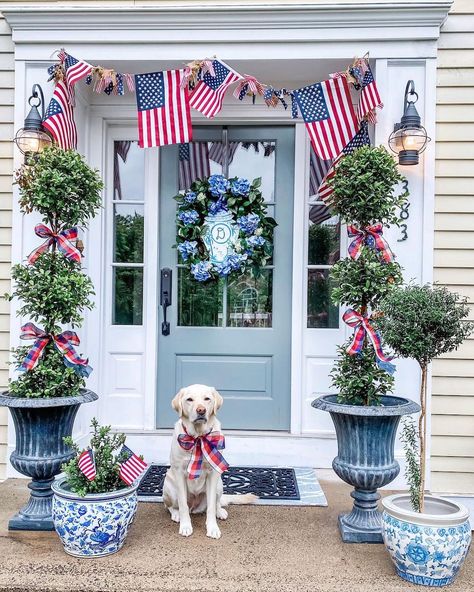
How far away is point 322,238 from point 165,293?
46.4 inches

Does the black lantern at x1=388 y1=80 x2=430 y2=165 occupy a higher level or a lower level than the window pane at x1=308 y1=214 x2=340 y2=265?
→ higher

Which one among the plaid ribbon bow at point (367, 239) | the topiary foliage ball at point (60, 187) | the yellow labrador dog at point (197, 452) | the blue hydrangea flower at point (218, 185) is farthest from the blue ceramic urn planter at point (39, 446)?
the blue hydrangea flower at point (218, 185)

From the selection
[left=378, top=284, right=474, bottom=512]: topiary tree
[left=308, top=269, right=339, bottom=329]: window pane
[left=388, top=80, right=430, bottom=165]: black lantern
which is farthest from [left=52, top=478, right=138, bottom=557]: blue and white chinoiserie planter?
[left=388, top=80, right=430, bottom=165]: black lantern

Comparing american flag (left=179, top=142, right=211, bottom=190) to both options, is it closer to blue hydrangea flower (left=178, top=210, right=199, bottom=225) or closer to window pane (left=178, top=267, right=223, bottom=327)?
blue hydrangea flower (left=178, top=210, right=199, bottom=225)

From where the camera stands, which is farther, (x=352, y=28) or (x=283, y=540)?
(x=352, y=28)

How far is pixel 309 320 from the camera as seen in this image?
3566 millimetres

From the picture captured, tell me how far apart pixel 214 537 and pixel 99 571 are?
0.55 m

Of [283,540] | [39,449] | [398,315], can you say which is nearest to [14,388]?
[39,449]

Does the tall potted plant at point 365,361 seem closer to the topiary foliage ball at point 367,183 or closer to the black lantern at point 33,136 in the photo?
the topiary foliage ball at point 367,183

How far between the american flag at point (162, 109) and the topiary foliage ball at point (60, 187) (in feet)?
2.02

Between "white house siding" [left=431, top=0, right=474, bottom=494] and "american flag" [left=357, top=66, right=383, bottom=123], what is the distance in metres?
0.43

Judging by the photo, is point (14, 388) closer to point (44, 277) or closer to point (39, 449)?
point (39, 449)

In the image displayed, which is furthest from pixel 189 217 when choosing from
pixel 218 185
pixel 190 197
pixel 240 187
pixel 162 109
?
pixel 162 109

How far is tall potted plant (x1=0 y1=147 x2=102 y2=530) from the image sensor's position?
248cm
